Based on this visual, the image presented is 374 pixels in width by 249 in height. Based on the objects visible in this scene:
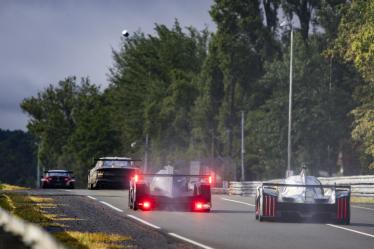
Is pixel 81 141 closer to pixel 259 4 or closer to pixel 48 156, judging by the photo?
pixel 48 156

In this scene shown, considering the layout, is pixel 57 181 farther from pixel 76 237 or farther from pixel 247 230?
pixel 76 237

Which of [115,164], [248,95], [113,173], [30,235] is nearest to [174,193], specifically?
[30,235]

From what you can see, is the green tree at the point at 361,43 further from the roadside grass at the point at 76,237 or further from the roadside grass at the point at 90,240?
the roadside grass at the point at 90,240

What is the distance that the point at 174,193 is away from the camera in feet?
84.2

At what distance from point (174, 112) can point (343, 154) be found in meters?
25.3

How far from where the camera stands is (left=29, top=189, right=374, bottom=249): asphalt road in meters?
15.8

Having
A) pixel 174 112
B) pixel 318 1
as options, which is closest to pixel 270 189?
pixel 318 1

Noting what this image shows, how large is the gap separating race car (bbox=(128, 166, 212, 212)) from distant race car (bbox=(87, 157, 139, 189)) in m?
19.1

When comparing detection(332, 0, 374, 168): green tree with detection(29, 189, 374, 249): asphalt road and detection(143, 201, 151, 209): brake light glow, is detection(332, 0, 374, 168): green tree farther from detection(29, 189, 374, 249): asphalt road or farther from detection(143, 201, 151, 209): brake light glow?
detection(143, 201, 151, 209): brake light glow

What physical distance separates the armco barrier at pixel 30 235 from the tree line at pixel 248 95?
3687 centimetres

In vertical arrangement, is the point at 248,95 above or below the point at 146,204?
above

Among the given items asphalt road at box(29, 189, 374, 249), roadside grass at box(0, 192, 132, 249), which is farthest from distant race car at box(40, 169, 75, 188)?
roadside grass at box(0, 192, 132, 249)

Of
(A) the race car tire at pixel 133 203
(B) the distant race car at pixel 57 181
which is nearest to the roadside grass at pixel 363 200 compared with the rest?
(A) the race car tire at pixel 133 203

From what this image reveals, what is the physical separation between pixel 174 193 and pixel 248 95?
60116 millimetres
